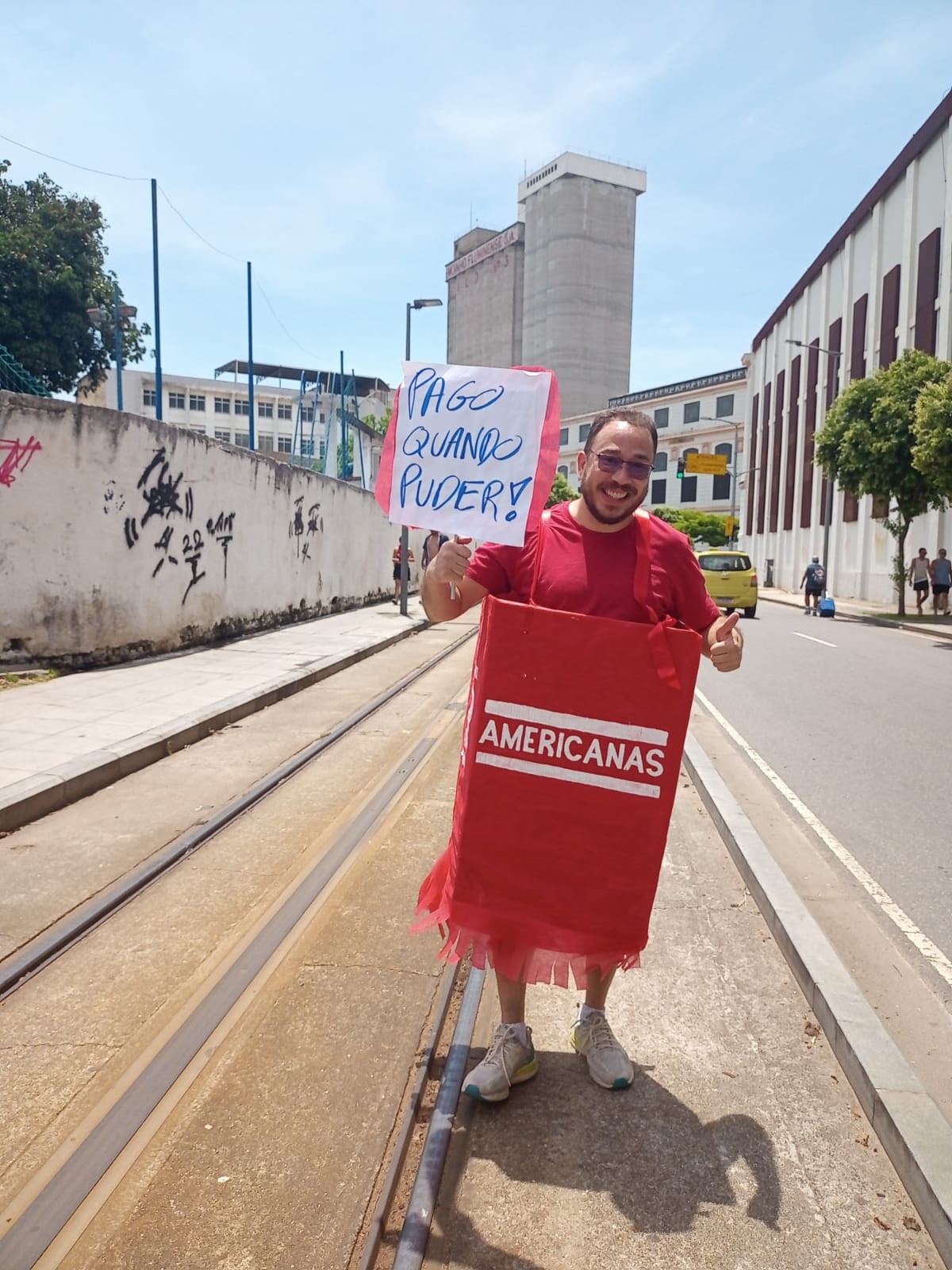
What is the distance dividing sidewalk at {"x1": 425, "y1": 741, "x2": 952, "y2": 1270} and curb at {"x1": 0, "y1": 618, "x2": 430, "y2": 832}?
129 inches

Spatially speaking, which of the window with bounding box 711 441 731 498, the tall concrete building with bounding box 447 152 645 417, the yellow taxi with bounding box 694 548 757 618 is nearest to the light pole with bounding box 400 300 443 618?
the yellow taxi with bounding box 694 548 757 618

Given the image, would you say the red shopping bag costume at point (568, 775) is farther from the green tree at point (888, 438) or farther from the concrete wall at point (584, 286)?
the concrete wall at point (584, 286)

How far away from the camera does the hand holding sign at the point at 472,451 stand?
8.09ft

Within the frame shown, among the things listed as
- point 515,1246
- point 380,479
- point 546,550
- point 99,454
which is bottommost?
point 515,1246

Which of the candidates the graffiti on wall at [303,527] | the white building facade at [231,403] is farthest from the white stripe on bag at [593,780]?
the white building facade at [231,403]

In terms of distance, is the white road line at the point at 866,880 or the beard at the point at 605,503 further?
the white road line at the point at 866,880

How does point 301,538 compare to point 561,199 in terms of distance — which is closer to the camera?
point 301,538

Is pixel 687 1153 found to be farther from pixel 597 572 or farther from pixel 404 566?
pixel 404 566

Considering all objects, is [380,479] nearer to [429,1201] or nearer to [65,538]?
[429,1201]

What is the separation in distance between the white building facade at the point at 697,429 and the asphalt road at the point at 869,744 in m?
62.8

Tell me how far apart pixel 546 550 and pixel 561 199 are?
111 metres

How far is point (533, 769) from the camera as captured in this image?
2.51 metres

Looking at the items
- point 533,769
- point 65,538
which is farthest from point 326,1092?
point 65,538

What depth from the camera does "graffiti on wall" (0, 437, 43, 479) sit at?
9477 millimetres
